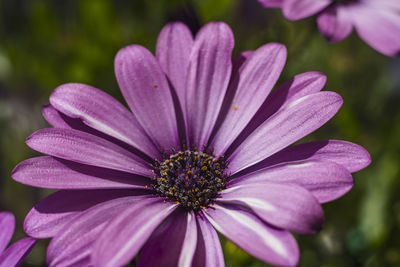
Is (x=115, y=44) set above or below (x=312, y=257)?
above

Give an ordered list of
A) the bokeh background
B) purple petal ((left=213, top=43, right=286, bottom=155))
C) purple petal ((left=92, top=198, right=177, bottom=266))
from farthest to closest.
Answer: the bokeh background
purple petal ((left=213, top=43, right=286, bottom=155))
purple petal ((left=92, top=198, right=177, bottom=266))

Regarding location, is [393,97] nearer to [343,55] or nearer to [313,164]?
[343,55]

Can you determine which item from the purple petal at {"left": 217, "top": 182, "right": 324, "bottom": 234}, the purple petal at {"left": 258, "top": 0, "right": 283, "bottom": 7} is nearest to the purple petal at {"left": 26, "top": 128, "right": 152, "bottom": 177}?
the purple petal at {"left": 217, "top": 182, "right": 324, "bottom": 234}

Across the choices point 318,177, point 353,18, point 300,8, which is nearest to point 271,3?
point 300,8

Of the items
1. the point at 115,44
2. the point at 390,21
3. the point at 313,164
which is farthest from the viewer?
the point at 115,44

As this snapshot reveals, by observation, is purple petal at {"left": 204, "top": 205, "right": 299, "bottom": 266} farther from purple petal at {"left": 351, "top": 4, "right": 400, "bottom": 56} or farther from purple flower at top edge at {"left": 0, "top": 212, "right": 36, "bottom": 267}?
purple petal at {"left": 351, "top": 4, "right": 400, "bottom": 56}

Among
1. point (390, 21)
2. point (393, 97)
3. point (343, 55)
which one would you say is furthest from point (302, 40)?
point (393, 97)
